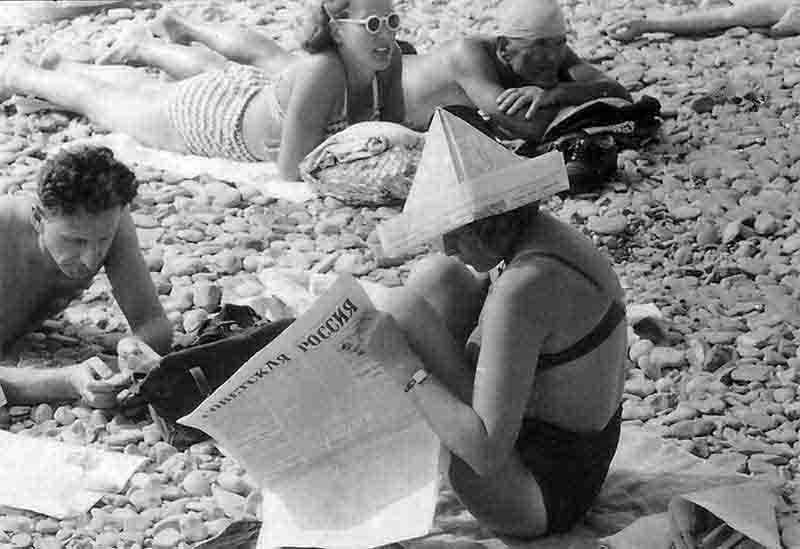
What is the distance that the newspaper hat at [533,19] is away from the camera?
556cm

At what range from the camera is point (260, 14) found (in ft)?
Answer: 24.8

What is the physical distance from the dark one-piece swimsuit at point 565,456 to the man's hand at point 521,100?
8.15 ft

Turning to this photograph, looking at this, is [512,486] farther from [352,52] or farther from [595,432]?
[352,52]

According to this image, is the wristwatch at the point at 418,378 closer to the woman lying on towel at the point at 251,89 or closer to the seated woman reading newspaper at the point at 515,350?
the seated woman reading newspaper at the point at 515,350

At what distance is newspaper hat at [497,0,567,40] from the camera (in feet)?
18.2

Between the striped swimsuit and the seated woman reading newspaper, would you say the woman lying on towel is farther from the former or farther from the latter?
the seated woman reading newspaper

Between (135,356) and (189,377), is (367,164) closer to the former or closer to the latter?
(135,356)

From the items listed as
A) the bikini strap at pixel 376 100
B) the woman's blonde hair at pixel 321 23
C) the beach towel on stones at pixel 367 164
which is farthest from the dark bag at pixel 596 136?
the woman's blonde hair at pixel 321 23

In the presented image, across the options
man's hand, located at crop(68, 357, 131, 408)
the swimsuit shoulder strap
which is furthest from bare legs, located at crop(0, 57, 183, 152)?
the swimsuit shoulder strap

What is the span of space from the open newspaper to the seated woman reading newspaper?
0.24ft

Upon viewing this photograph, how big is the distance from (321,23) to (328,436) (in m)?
2.70

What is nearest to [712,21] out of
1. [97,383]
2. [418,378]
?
[97,383]

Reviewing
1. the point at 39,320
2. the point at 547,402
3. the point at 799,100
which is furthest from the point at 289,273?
the point at 799,100

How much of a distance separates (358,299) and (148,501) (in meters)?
1.03
